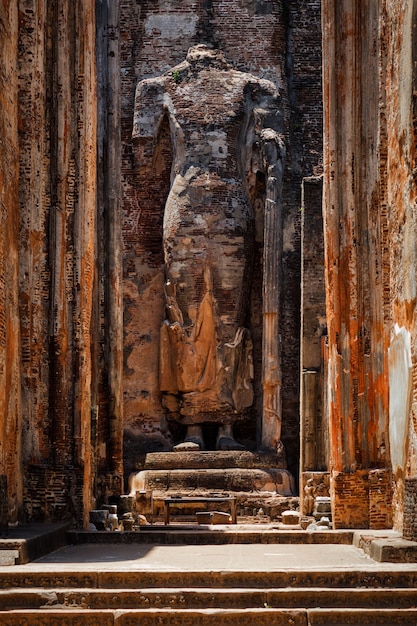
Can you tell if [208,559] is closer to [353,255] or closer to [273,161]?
[353,255]

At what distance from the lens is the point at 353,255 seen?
36.4 feet

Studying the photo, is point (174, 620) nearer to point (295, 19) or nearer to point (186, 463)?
point (186, 463)

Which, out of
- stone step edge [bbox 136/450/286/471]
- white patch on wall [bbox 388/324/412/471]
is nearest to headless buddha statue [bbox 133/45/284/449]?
stone step edge [bbox 136/450/286/471]

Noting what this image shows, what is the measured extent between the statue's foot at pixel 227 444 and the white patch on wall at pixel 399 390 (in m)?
8.12

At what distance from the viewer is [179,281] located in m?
17.5

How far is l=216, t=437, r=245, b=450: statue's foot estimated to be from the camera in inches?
673

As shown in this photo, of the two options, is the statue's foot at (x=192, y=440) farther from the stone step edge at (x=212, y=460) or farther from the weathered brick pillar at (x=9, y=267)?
the weathered brick pillar at (x=9, y=267)

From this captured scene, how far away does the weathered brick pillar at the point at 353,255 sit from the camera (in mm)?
10766

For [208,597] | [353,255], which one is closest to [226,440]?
[353,255]

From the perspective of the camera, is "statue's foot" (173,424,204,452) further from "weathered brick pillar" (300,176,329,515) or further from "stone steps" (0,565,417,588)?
"stone steps" (0,565,417,588)

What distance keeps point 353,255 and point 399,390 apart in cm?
291

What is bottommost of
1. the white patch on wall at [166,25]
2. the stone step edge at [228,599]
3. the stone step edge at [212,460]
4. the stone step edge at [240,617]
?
the stone step edge at [240,617]

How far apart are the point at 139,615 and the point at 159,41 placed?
13649mm

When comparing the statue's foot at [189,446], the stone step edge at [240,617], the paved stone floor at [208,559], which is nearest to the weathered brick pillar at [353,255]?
the paved stone floor at [208,559]
